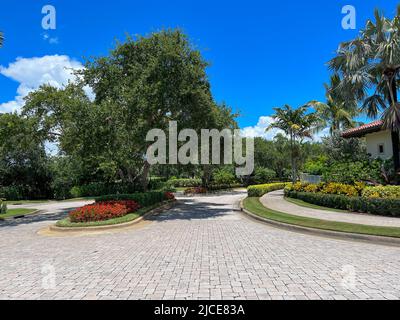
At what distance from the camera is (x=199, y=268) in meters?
6.38

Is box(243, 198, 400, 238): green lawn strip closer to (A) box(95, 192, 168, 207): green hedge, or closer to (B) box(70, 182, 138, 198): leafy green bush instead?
(A) box(95, 192, 168, 207): green hedge

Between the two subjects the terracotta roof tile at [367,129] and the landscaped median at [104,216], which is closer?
the landscaped median at [104,216]

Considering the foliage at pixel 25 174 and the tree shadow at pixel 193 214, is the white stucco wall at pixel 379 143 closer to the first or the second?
the tree shadow at pixel 193 214

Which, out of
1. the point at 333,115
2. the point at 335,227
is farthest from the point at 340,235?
the point at 333,115

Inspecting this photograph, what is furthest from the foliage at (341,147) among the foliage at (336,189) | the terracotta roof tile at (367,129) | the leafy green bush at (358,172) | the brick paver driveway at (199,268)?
the brick paver driveway at (199,268)

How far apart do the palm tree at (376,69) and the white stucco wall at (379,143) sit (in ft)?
8.27

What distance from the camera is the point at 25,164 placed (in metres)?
38.1

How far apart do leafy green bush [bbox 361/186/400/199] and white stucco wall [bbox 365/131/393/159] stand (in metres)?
6.26

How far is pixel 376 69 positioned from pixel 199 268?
1653 cm

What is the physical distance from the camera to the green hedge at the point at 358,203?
1244 centimetres

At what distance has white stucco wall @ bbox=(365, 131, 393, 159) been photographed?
1897 cm

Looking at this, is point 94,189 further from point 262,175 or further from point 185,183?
point 262,175
